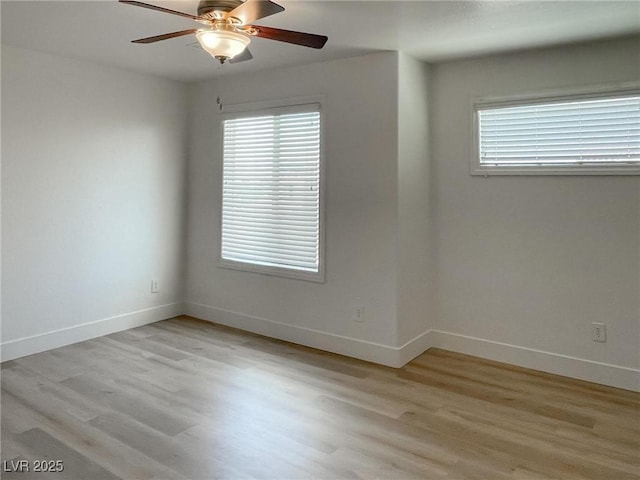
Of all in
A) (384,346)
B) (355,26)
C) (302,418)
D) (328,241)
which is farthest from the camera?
(328,241)

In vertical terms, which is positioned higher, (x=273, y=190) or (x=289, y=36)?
(x=289, y=36)

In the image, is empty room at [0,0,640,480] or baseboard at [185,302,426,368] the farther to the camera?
baseboard at [185,302,426,368]

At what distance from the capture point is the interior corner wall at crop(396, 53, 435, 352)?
3.74 metres

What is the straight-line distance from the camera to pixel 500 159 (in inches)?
150

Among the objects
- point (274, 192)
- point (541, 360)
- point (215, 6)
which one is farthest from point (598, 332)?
point (215, 6)

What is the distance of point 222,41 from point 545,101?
2.51m

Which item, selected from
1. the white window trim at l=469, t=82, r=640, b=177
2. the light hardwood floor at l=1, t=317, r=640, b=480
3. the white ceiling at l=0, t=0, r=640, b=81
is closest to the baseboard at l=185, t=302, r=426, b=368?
the light hardwood floor at l=1, t=317, r=640, b=480

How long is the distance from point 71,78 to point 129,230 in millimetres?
1464

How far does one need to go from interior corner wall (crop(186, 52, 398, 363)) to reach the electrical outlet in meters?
1.48

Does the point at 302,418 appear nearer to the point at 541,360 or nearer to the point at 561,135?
the point at 541,360

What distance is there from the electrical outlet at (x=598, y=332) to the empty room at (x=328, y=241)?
47 millimetres

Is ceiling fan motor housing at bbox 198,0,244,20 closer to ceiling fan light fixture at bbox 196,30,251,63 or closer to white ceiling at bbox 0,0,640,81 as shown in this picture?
ceiling fan light fixture at bbox 196,30,251,63

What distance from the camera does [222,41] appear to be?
2.48 meters

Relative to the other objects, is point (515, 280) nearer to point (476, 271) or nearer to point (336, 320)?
point (476, 271)
